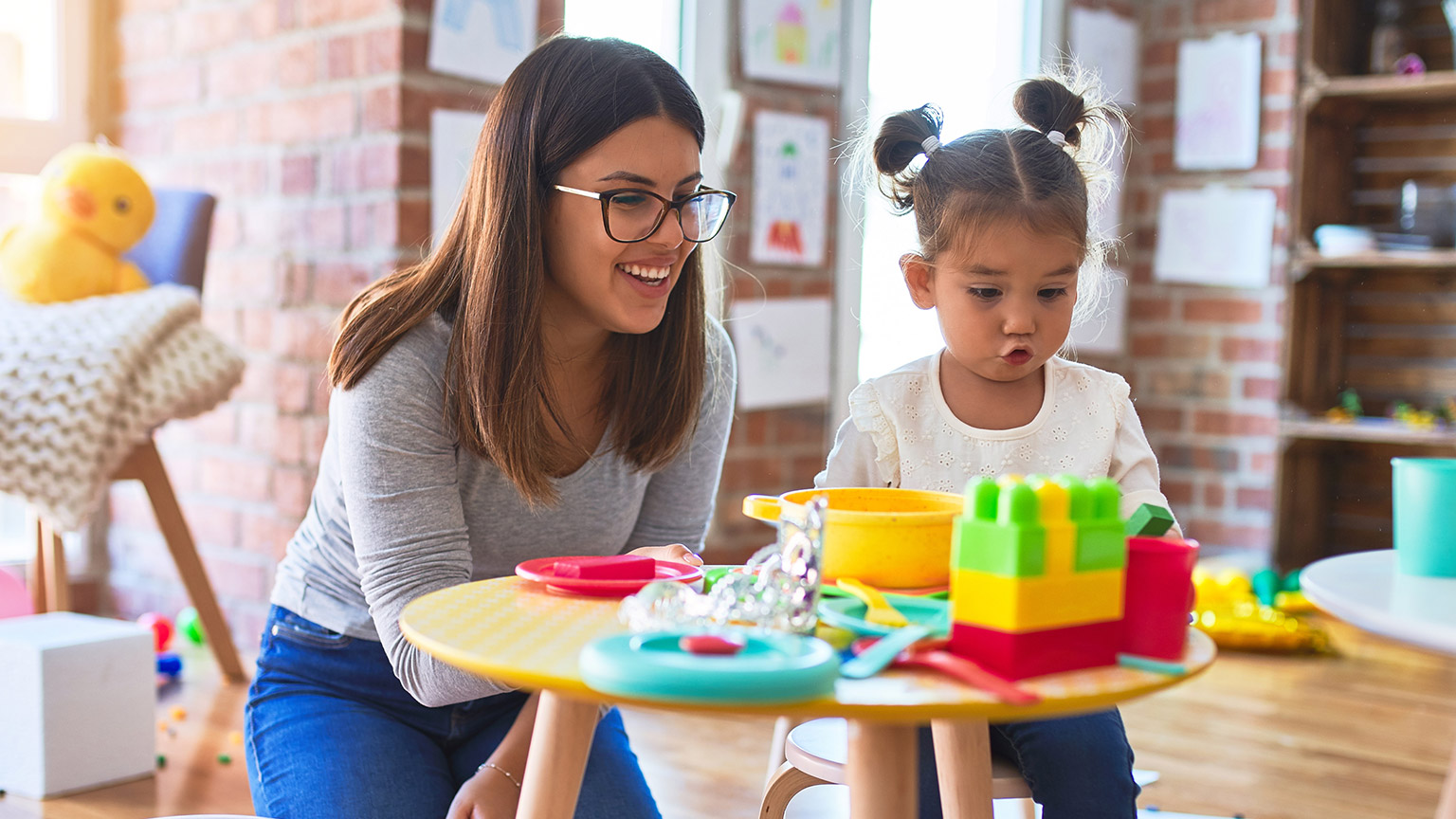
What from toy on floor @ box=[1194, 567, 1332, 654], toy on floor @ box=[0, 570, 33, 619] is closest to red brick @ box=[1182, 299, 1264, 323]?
toy on floor @ box=[1194, 567, 1332, 654]

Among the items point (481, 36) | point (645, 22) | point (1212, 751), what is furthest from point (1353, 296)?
point (481, 36)

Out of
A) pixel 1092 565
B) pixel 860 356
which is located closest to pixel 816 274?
pixel 860 356

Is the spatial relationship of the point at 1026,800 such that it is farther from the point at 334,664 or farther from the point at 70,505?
the point at 70,505

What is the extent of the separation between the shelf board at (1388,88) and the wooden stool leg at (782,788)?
106 inches

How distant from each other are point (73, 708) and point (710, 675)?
145cm

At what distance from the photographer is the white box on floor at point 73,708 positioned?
1.68 metres

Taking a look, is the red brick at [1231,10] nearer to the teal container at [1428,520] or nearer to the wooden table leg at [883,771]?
the teal container at [1428,520]

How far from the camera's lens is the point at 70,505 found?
1.96 meters

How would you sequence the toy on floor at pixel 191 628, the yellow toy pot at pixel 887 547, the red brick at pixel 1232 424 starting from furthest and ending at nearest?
the red brick at pixel 1232 424
the toy on floor at pixel 191 628
the yellow toy pot at pixel 887 547

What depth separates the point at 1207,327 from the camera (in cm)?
347

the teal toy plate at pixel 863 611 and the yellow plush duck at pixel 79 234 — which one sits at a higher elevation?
the yellow plush duck at pixel 79 234

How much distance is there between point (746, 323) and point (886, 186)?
1.27 meters

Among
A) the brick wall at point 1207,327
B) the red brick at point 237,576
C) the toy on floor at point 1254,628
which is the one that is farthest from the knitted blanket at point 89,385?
the brick wall at point 1207,327

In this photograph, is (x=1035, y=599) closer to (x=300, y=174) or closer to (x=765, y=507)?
(x=765, y=507)
